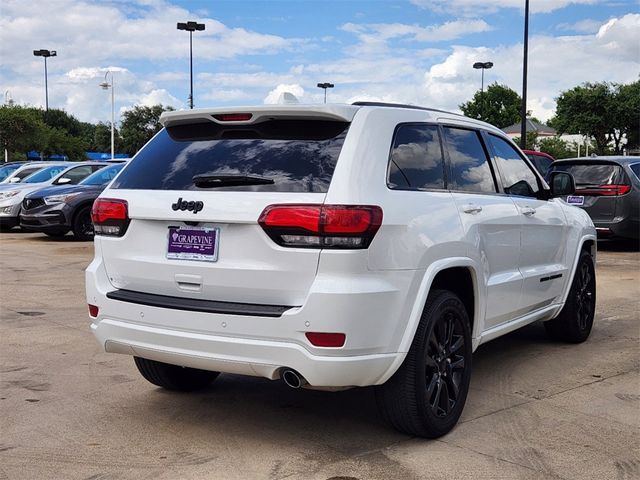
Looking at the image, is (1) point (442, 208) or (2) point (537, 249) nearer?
(1) point (442, 208)

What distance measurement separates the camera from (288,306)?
12.2ft

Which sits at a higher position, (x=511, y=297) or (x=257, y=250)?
(x=257, y=250)

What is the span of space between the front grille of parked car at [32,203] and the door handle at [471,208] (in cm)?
1253

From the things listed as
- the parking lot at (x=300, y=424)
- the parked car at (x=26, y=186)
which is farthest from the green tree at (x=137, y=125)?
the parking lot at (x=300, y=424)

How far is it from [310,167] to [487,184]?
1.64m

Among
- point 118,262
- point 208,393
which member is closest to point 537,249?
point 208,393

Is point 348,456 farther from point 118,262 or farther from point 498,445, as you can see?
point 118,262

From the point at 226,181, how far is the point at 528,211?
7.94ft

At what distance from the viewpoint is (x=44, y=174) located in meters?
18.5

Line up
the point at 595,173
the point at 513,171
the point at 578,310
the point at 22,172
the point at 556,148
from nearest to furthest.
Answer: the point at 513,171, the point at 578,310, the point at 595,173, the point at 22,172, the point at 556,148

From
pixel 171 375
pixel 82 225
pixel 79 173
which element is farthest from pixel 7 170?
pixel 171 375

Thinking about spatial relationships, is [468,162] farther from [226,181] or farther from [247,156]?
[226,181]

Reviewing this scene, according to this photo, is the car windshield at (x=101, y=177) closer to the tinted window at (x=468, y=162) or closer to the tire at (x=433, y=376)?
the tinted window at (x=468, y=162)

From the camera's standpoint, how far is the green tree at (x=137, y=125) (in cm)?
7019
